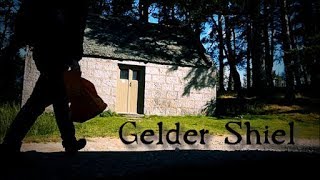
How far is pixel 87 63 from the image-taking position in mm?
13664

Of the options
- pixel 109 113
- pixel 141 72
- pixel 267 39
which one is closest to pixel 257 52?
pixel 267 39

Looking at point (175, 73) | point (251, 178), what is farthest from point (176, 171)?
point (175, 73)

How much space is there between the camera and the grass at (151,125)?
704 centimetres

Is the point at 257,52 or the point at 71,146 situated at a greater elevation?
the point at 257,52

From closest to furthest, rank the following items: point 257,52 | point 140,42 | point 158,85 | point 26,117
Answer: point 26,117, point 158,85, point 140,42, point 257,52

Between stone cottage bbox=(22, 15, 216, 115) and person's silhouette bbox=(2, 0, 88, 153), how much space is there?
11.1m

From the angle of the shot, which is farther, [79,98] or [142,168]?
[79,98]

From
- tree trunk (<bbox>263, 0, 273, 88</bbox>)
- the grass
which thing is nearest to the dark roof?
the grass

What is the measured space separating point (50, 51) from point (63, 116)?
0.56m

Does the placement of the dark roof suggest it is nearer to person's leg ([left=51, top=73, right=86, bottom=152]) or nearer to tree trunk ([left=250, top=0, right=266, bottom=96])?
tree trunk ([left=250, top=0, right=266, bottom=96])

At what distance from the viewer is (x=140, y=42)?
15.9 m

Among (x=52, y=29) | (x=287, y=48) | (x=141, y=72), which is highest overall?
(x=287, y=48)

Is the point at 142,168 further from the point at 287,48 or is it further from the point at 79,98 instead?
the point at 287,48

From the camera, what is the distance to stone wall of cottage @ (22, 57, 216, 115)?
13.7 meters
